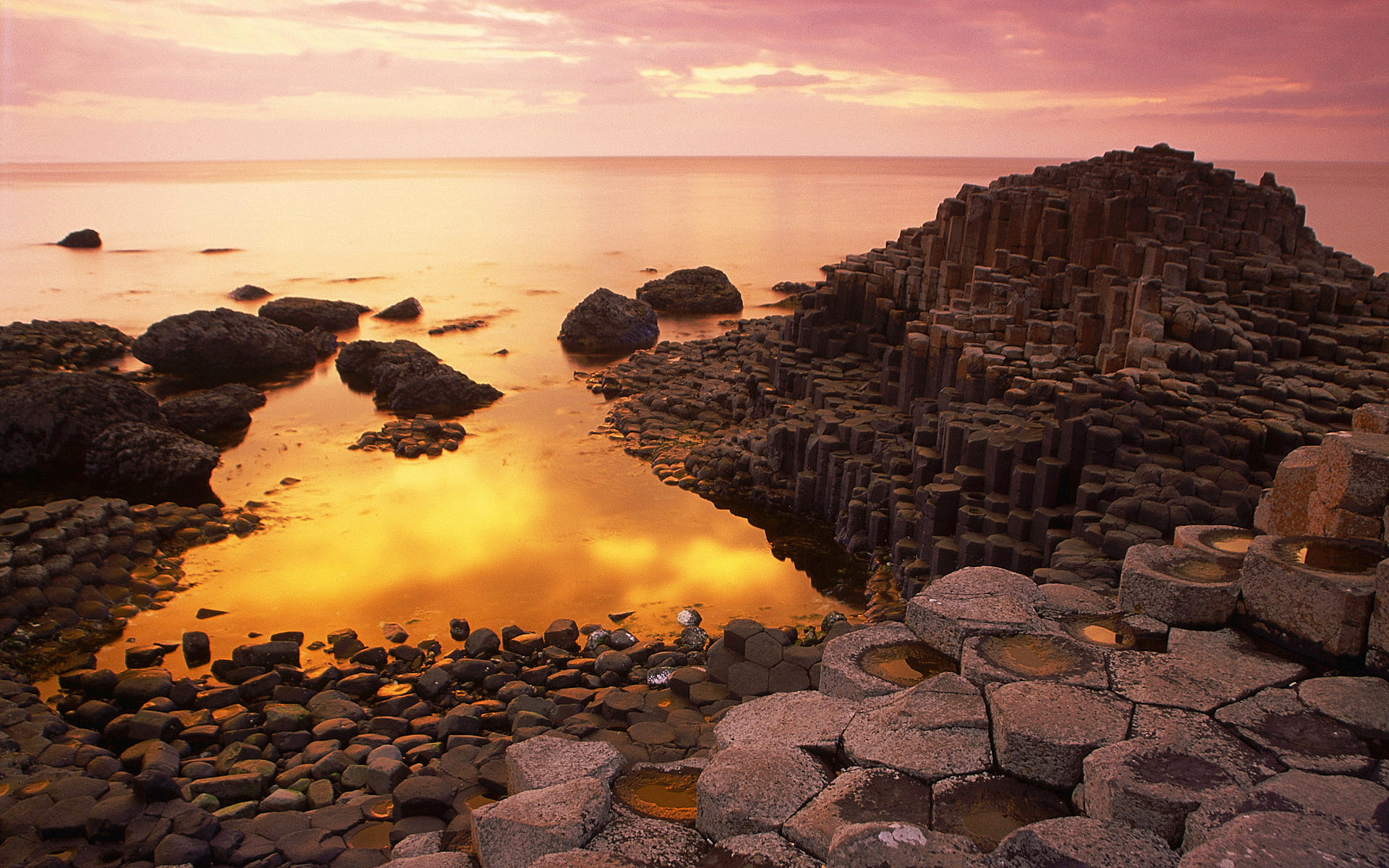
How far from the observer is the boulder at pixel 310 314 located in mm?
26250

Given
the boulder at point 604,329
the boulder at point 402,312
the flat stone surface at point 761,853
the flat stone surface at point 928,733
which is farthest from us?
the boulder at point 402,312

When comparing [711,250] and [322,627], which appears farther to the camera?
[711,250]

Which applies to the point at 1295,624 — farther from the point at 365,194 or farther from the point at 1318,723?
the point at 365,194

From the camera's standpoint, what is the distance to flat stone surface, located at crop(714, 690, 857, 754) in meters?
4.46

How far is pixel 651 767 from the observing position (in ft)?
15.2

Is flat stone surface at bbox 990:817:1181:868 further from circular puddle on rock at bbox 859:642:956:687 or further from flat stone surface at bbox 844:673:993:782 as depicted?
circular puddle on rock at bbox 859:642:956:687

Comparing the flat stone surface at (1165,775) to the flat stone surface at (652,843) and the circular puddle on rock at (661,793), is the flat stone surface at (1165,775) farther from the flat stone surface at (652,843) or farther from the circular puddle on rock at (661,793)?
the circular puddle on rock at (661,793)

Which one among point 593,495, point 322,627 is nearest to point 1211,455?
point 593,495

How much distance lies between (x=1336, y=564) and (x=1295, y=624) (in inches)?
15.8

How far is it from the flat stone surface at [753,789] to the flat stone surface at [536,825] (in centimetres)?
49

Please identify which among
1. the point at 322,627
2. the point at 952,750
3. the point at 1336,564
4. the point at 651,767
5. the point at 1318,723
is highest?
the point at 1336,564

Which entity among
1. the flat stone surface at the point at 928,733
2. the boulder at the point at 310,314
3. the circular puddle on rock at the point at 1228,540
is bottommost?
the boulder at the point at 310,314

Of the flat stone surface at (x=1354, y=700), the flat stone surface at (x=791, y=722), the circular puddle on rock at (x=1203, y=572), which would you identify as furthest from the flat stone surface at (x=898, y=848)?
the circular puddle on rock at (x=1203, y=572)

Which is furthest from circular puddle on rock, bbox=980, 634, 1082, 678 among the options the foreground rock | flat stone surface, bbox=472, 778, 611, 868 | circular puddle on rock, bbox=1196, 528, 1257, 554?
the foreground rock
